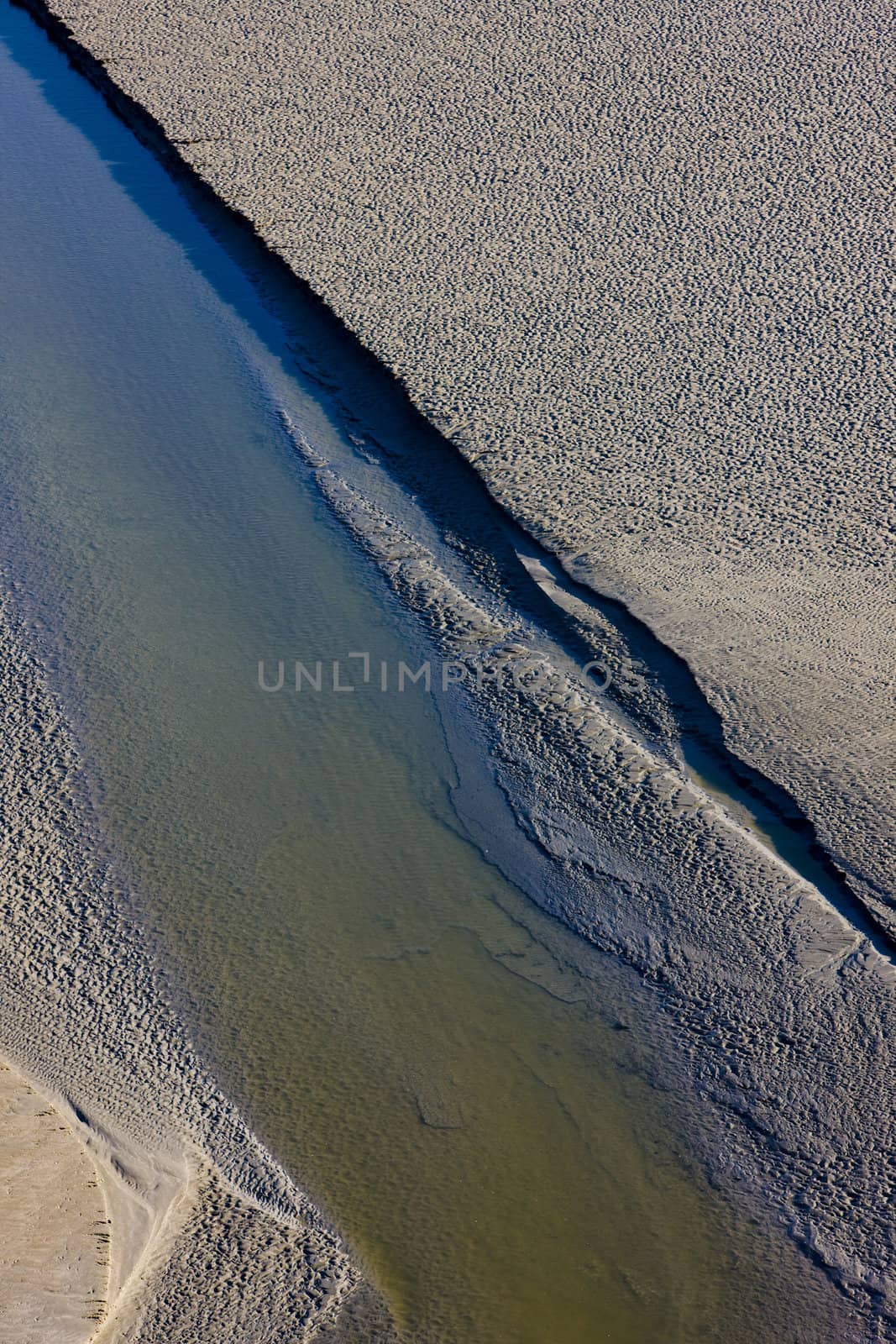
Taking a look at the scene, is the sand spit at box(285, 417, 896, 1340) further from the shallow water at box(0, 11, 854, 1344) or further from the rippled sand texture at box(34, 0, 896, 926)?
the rippled sand texture at box(34, 0, 896, 926)

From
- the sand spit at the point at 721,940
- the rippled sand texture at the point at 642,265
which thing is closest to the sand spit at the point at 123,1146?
the sand spit at the point at 721,940

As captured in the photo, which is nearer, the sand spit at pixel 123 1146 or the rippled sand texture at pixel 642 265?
the sand spit at pixel 123 1146

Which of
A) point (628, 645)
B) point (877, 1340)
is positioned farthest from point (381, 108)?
point (877, 1340)

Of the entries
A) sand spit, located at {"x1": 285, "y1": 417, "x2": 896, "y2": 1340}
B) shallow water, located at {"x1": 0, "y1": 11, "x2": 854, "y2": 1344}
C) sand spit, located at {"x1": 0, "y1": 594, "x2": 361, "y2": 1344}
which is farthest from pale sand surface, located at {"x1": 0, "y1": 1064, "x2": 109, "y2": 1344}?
sand spit, located at {"x1": 285, "y1": 417, "x2": 896, "y2": 1340}

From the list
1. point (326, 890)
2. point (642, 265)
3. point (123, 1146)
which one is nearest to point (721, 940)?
point (326, 890)

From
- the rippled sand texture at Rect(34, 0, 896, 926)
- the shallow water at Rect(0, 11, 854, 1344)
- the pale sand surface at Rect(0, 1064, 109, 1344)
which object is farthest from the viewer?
the rippled sand texture at Rect(34, 0, 896, 926)

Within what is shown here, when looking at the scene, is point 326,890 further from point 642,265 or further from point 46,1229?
point 642,265

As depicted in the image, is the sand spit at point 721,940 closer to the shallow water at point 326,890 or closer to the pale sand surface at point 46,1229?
the shallow water at point 326,890
